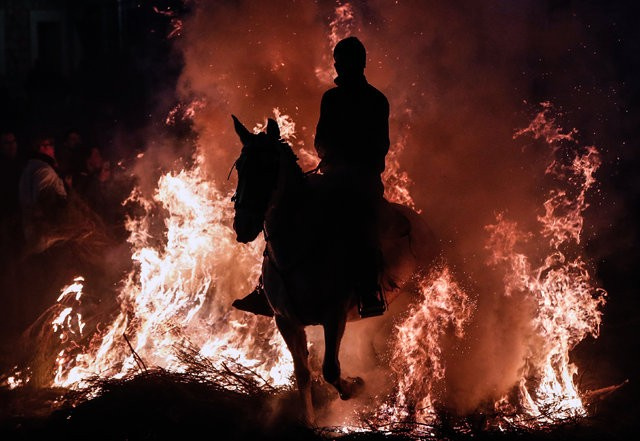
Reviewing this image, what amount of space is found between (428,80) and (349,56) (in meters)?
4.03

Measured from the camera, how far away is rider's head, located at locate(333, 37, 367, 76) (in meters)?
8.11

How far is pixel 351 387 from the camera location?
8367 millimetres

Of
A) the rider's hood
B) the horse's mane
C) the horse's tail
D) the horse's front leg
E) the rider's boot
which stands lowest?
the horse's front leg

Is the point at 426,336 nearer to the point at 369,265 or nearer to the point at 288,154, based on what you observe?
the point at 369,265

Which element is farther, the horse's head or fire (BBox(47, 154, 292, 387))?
fire (BBox(47, 154, 292, 387))

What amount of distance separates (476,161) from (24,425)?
22.8 ft

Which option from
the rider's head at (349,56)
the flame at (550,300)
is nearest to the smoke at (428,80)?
the flame at (550,300)

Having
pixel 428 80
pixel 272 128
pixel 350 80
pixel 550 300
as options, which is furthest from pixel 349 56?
pixel 550 300

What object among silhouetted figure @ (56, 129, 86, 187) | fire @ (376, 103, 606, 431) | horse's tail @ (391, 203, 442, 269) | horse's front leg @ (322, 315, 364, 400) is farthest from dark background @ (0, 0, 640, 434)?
horse's front leg @ (322, 315, 364, 400)

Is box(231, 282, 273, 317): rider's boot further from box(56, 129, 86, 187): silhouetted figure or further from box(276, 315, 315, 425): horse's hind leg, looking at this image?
box(56, 129, 86, 187): silhouetted figure

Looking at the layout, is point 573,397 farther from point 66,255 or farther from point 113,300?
point 66,255

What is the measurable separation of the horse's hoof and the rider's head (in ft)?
10.6

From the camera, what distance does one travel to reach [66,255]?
12.7m

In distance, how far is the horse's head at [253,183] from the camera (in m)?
6.77
